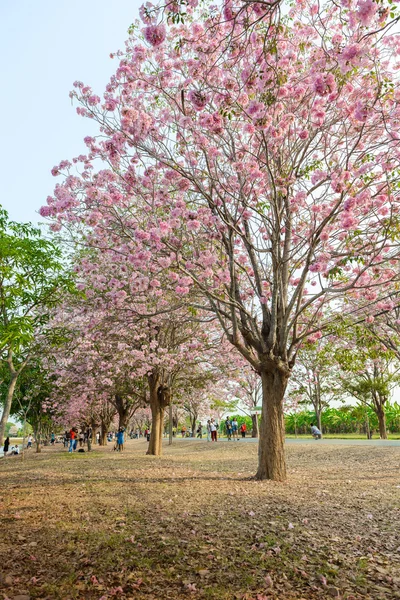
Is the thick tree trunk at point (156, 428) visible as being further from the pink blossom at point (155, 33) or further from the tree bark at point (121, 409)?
the pink blossom at point (155, 33)

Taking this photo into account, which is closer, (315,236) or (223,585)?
(223,585)

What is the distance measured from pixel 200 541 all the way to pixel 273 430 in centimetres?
482

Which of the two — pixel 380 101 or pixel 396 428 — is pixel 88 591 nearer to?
pixel 380 101

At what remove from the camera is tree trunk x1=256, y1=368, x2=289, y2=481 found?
9.63 meters

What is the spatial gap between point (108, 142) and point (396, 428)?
53947mm

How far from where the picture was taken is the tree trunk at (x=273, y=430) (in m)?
9.63

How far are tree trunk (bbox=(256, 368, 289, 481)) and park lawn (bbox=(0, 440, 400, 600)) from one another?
1.61ft

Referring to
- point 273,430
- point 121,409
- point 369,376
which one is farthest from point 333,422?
point 273,430

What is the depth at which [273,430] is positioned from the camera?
969 cm

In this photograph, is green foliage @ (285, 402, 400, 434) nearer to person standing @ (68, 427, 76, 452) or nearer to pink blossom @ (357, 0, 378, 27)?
person standing @ (68, 427, 76, 452)

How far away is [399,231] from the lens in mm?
7387

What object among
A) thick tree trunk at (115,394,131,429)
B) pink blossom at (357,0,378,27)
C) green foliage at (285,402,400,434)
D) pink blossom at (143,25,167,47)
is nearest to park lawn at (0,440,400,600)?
pink blossom at (143,25,167,47)

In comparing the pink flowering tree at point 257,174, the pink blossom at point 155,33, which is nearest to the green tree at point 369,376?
the pink flowering tree at point 257,174

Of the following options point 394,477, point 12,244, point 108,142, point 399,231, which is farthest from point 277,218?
point 394,477
